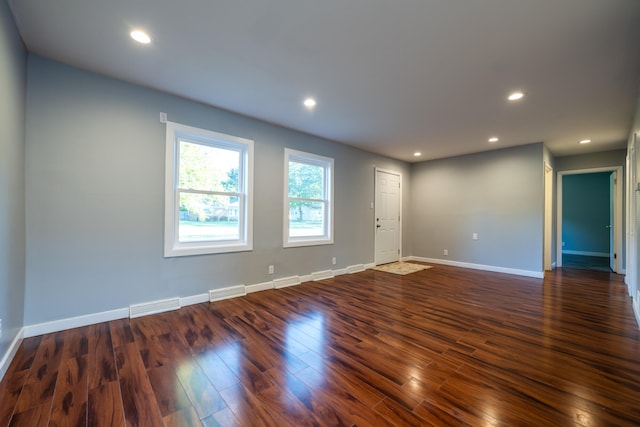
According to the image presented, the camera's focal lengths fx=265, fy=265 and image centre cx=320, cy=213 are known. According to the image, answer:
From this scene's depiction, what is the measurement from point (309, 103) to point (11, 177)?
113 inches

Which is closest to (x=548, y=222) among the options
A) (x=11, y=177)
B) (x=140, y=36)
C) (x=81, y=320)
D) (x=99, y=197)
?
(x=140, y=36)

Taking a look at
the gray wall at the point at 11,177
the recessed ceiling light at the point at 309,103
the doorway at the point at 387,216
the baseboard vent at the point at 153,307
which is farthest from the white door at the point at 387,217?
the gray wall at the point at 11,177

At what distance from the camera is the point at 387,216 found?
247 inches

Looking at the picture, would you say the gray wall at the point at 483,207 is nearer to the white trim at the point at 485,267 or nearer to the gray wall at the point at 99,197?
the white trim at the point at 485,267

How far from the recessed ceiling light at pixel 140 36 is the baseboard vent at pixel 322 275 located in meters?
3.74

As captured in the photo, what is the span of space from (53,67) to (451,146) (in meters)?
5.92

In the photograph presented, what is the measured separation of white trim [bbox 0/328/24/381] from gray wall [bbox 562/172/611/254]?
11.8 m

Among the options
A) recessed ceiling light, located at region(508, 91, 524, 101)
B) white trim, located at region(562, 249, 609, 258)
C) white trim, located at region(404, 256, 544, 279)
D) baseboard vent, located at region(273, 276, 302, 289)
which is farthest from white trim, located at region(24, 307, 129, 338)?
white trim, located at region(562, 249, 609, 258)

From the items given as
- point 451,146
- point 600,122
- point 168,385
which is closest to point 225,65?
point 168,385

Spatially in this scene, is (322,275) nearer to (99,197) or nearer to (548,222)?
(99,197)

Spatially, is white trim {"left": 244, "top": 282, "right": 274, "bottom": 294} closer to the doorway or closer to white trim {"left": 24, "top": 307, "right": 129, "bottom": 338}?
white trim {"left": 24, "top": 307, "right": 129, "bottom": 338}

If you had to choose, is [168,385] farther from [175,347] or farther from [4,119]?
[4,119]

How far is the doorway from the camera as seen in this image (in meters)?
6.02

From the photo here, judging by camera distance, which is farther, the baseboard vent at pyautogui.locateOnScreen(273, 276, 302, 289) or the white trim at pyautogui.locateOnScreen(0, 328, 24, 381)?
the baseboard vent at pyautogui.locateOnScreen(273, 276, 302, 289)
